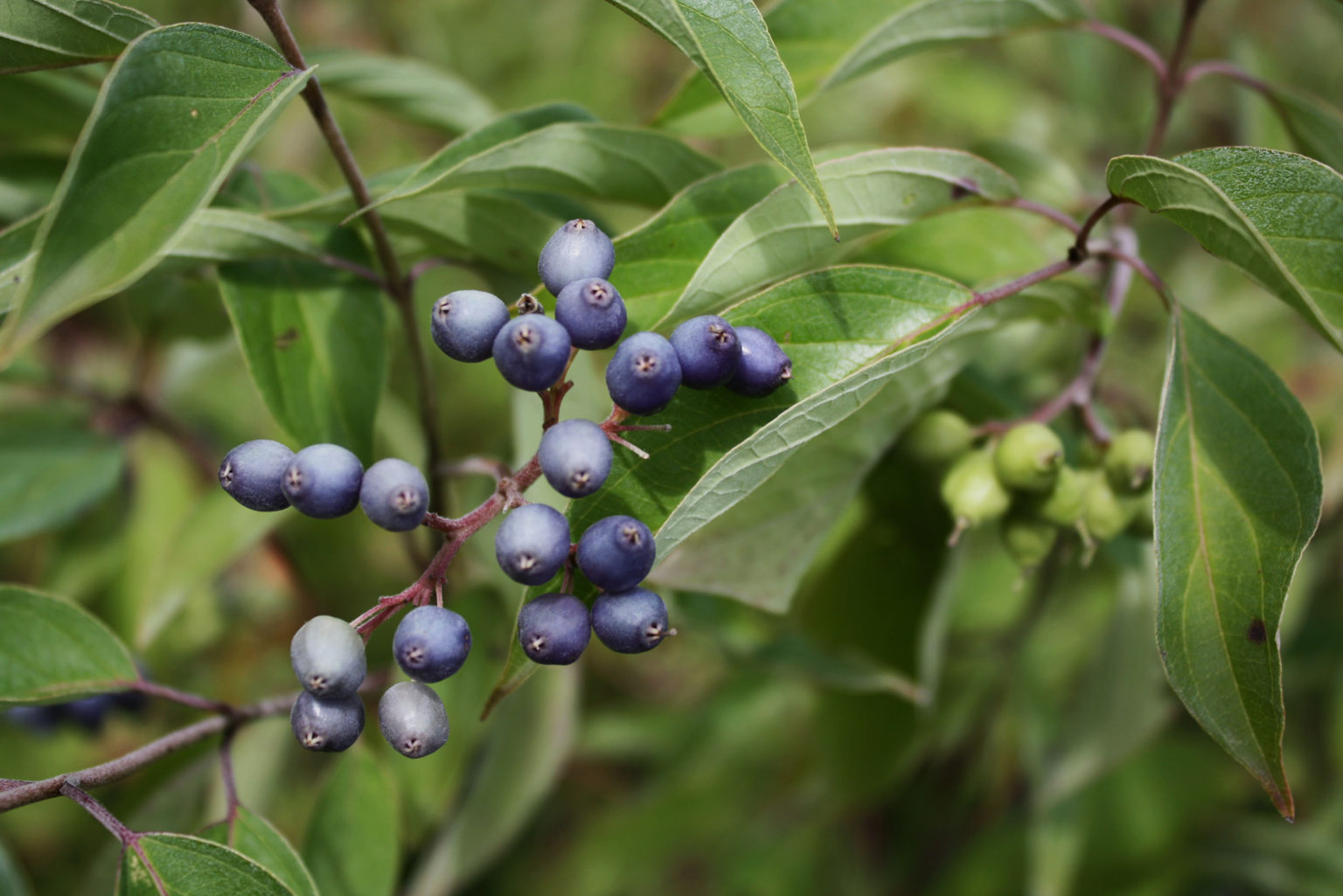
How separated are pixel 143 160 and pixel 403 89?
38.3 inches

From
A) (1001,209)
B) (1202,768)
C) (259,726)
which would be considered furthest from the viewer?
(1202,768)

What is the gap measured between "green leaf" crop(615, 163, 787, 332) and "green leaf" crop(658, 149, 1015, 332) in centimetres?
6

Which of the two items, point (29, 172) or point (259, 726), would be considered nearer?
point (29, 172)

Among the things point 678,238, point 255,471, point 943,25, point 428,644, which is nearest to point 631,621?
point 428,644

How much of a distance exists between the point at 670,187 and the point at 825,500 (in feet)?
1.65

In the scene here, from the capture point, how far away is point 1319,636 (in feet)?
8.32

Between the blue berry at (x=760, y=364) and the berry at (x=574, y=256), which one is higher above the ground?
the berry at (x=574, y=256)

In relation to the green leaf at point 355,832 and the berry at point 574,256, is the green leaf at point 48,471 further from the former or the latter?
the berry at point 574,256

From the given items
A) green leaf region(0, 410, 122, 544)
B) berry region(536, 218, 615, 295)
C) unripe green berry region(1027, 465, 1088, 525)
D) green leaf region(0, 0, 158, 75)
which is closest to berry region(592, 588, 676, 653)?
berry region(536, 218, 615, 295)

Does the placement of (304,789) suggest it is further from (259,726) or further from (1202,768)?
(1202,768)

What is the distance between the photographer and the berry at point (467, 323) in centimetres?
97

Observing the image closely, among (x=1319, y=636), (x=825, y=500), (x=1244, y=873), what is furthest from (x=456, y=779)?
(x=1319, y=636)

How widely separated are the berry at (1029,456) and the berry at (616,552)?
24.4 inches

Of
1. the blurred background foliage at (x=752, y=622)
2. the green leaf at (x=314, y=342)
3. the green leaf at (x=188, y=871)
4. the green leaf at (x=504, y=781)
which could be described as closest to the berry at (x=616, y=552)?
the blurred background foliage at (x=752, y=622)
